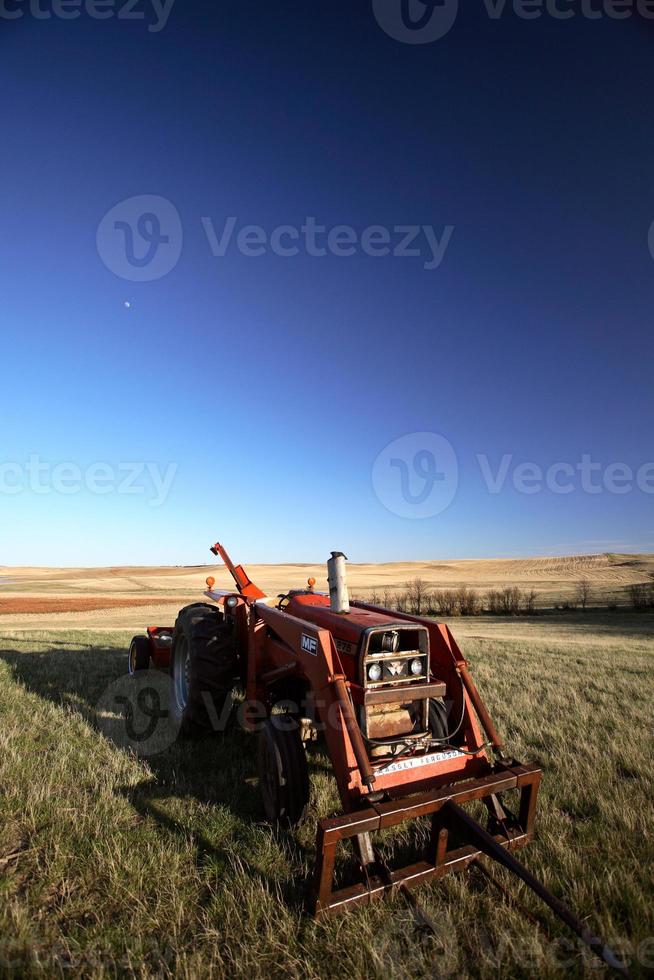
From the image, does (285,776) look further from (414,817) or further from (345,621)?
(345,621)

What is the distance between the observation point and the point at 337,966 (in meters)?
2.16

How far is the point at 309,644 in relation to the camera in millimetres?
3436

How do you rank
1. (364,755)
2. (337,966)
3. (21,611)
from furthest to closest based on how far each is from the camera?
(21,611) → (364,755) → (337,966)

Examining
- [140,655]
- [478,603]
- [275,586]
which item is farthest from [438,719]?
[275,586]

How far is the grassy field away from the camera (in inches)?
85.9

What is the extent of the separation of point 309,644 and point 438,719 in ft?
4.05

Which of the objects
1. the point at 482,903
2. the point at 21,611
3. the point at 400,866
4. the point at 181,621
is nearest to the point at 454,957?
the point at 482,903

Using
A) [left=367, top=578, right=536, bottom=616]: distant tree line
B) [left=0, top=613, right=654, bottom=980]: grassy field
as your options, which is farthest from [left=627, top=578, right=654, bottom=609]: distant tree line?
[left=0, top=613, right=654, bottom=980]: grassy field

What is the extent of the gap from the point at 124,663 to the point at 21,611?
71.4 ft

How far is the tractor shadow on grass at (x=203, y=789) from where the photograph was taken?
294cm

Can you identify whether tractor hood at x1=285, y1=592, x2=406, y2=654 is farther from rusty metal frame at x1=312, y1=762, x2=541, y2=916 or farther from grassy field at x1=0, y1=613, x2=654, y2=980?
grassy field at x1=0, y1=613, x2=654, y2=980

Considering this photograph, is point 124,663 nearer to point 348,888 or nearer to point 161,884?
point 161,884

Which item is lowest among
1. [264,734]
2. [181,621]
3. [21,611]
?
[21,611]

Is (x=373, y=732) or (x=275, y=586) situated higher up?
(x=373, y=732)
